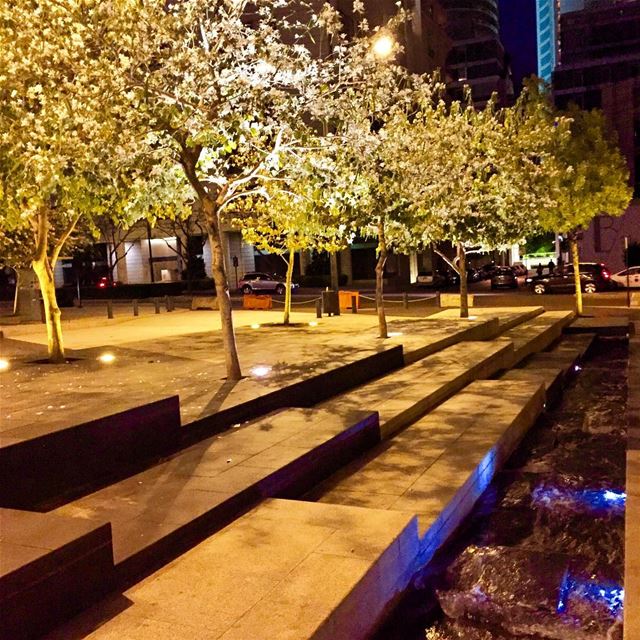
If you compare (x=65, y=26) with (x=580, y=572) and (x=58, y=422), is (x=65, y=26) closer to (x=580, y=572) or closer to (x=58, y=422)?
(x=58, y=422)

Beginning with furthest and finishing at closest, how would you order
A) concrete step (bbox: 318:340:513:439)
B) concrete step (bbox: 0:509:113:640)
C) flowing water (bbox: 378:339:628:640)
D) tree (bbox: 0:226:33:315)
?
tree (bbox: 0:226:33:315)
concrete step (bbox: 318:340:513:439)
flowing water (bbox: 378:339:628:640)
concrete step (bbox: 0:509:113:640)

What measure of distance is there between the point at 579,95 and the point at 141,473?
8061cm

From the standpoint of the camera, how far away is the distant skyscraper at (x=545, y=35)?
581 ft

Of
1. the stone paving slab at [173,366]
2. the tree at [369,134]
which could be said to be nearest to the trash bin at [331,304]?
the stone paving slab at [173,366]

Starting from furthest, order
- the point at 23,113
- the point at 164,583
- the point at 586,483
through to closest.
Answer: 1. the point at 23,113
2. the point at 586,483
3. the point at 164,583

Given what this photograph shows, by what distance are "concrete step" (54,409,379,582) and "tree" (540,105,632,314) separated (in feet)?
58.8

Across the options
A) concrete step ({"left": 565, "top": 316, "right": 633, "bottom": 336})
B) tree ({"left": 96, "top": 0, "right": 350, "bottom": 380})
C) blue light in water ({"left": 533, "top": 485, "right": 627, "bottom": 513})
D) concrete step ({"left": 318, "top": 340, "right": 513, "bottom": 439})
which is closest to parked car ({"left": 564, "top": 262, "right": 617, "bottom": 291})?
concrete step ({"left": 565, "top": 316, "right": 633, "bottom": 336})

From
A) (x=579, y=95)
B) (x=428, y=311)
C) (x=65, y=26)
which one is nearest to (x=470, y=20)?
(x=579, y=95)

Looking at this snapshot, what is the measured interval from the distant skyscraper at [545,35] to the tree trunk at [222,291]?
183m

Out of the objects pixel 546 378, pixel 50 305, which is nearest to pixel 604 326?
pixel 546 378

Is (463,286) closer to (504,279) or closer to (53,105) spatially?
(53,105)

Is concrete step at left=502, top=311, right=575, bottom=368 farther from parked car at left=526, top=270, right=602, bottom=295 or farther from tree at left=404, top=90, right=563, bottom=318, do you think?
parked car at left=526, top=270, right=602, bottom=295

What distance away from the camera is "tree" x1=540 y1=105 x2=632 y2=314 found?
939 inches

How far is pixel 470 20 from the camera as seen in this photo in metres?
101
